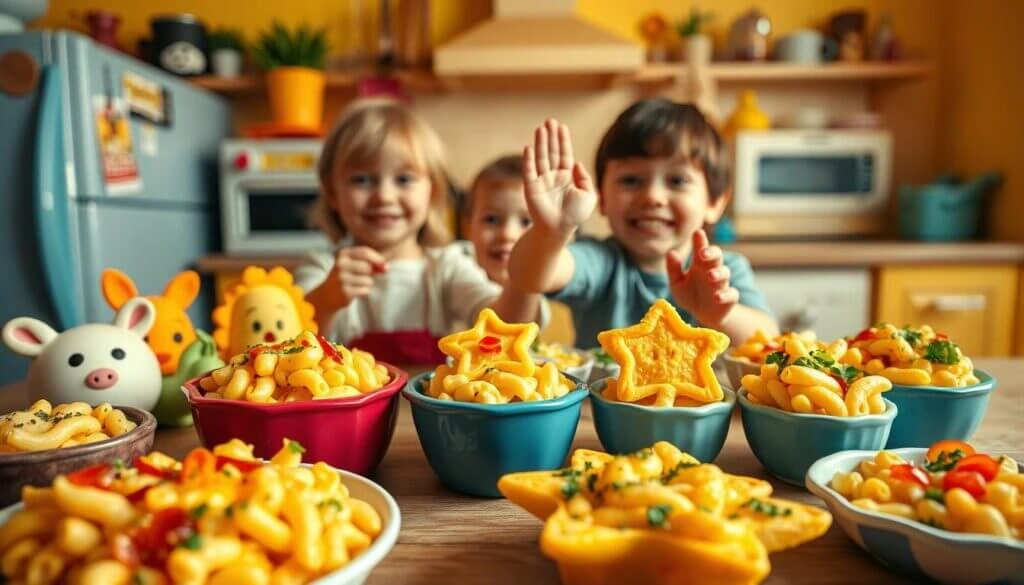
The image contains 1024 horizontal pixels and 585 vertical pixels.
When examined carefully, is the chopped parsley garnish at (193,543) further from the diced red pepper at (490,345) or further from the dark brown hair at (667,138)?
→ the dark brown hair at (667,138)

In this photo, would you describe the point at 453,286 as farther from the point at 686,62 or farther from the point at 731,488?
the point at 686,62

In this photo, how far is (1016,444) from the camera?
2.38 ft

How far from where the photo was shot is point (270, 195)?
7.95 feet

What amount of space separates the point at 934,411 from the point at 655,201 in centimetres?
62

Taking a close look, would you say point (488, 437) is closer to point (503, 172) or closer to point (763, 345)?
point (763, 345)

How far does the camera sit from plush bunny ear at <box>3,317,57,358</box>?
→ 0.69 metres

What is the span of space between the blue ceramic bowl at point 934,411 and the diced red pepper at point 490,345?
39 cm

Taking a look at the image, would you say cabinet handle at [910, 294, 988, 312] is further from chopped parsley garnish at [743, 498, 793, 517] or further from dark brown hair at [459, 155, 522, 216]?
chopped parsley garnish at [743, 498, 793, 517]

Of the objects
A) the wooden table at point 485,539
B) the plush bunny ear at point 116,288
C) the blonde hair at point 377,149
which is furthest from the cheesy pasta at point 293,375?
the blonde hair at point 377,149

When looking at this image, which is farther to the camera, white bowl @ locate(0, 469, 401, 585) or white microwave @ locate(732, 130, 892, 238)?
white microwave @ locate(732, 130, 892, 238)

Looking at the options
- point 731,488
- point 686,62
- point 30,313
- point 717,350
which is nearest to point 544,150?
point 717,350

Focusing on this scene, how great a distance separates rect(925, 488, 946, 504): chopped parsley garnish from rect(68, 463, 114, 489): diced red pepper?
556 millimetres

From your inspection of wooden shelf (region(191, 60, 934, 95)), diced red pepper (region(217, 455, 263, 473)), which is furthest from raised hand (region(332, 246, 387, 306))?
wooden shelf (region(191, 60, 934, 95))

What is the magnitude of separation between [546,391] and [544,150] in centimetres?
42
